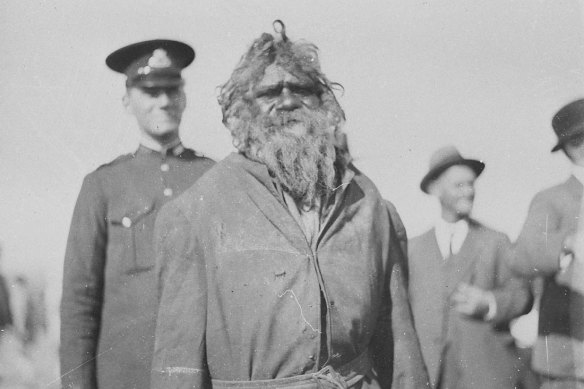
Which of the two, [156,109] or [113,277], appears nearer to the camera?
[113,277]

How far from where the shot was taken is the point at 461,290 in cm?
332

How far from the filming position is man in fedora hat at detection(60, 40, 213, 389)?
3041 mm

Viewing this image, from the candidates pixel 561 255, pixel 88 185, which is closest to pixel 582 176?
pixel 561 255

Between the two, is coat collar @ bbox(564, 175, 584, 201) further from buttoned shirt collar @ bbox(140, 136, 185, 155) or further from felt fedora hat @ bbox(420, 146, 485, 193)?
buttoned shirt collar @ bbox(140, 136, 185, 155)

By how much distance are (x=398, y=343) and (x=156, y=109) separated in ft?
4.66

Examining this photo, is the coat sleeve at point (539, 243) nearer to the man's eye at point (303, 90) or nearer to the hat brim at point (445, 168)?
the hat brim at point (445, 168)

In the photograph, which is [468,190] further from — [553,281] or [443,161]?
[553,281]

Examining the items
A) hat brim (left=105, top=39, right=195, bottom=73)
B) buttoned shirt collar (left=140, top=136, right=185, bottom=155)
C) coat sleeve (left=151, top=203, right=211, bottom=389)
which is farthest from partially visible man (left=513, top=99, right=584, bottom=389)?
hat brim (left=105, top=39, right=195, bottom=73)

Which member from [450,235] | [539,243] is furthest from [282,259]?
[539,243]

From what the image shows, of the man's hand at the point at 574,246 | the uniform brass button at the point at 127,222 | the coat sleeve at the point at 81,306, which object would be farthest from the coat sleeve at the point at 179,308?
the man's hand at the point at 574,246

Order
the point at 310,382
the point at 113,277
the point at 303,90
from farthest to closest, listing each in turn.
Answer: the point at 303,90
the point at 113,277
the point at 310,382

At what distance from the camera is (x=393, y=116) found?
335 centimetres

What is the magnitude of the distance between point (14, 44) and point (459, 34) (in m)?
1.97

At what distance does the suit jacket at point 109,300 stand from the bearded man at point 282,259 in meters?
0.10
